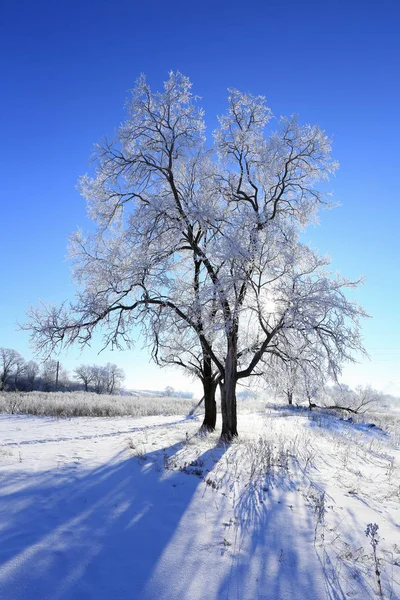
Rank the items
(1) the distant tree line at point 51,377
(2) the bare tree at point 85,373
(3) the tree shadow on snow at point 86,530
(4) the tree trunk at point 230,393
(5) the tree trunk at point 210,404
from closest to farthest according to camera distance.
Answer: (3) the tree shadow on snow at point 86,530, (4) the tree trunk at point 230,393, (5) the tree trunk at point 210,404, (1) the distant tree line at point 51,377, (2) the bare tree at point 85,373

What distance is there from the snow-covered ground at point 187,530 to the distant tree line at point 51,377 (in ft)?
216

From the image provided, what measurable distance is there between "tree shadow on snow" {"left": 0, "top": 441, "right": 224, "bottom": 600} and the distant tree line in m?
66.3

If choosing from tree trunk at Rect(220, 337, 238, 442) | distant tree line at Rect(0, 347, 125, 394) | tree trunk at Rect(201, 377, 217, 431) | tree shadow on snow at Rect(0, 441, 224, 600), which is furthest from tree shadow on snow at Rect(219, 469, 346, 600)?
distant tree line at Rect(0, 347, 125, 394)

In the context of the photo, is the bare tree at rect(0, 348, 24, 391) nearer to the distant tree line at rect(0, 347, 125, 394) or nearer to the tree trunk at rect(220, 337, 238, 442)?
the distant tree line at rect(0, 347, 125, 394)

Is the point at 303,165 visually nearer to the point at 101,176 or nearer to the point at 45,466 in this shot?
the point at 101,176

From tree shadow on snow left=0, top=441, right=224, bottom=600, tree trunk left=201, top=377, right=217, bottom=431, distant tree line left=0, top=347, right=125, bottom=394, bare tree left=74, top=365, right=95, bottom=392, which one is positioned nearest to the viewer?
tree shadow on snow left=0, top=441, right=224, bottom=600

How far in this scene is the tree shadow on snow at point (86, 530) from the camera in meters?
2.90

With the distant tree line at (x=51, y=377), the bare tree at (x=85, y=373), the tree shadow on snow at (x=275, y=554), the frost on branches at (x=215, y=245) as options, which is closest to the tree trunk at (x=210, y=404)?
the frost on branches at (x=215, y=245)

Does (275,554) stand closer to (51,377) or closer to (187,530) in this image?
(187,530)

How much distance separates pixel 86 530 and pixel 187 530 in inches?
45.7

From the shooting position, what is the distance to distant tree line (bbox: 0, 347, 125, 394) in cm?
7388

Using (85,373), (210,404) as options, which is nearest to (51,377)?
(85,373)

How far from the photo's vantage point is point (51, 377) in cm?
9150

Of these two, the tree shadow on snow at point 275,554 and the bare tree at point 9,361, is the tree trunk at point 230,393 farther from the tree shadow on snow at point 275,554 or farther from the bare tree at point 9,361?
the bare tree at point 9,361
